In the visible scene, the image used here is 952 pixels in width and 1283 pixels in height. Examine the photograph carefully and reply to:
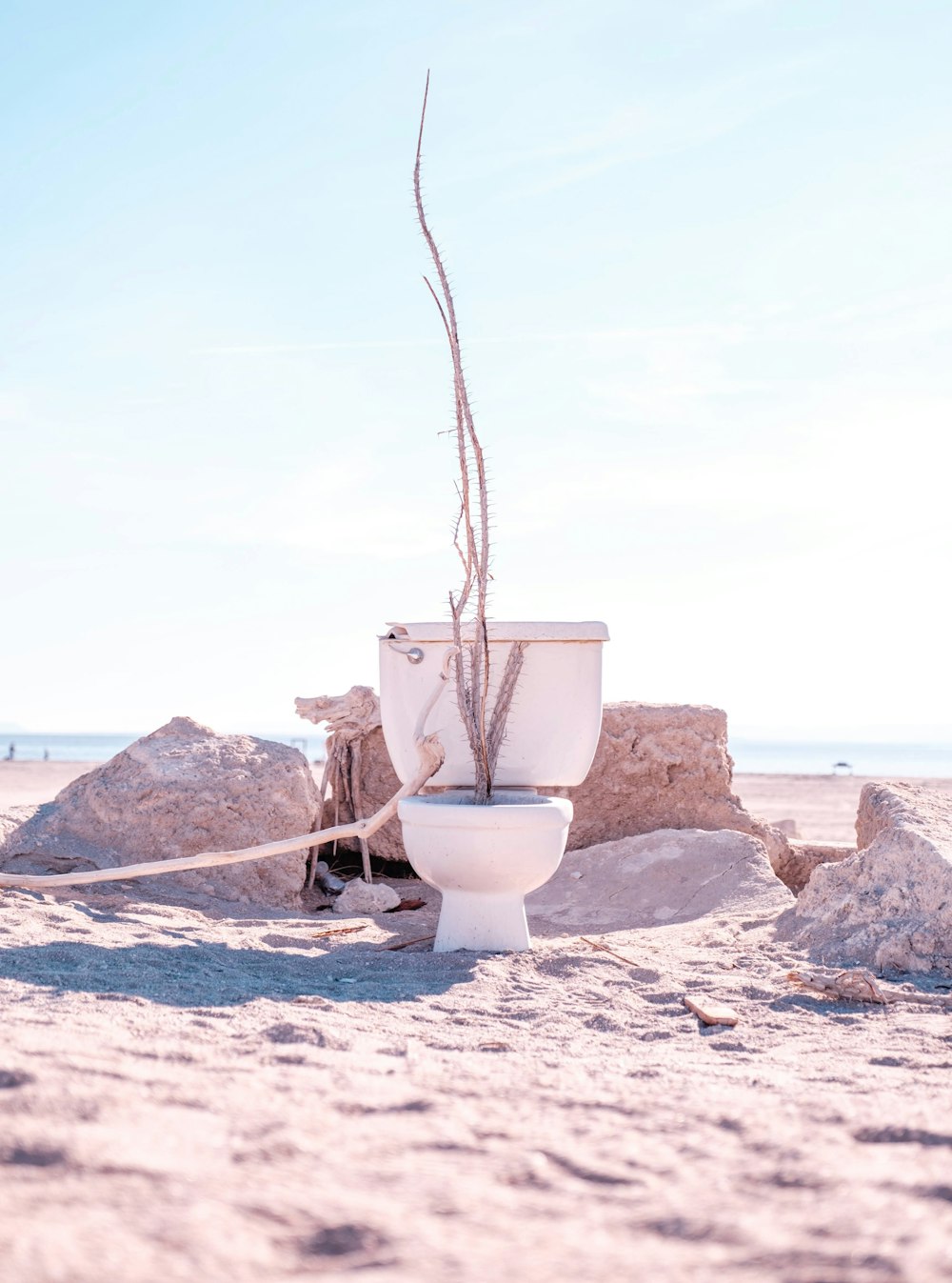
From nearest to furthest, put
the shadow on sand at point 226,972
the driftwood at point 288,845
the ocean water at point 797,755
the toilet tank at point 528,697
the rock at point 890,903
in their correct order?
the shadow on sand at point 226,972 < the rock at point 890,903 < the driftwood at point 288,845 < the toilet tank at point 528,697 < the ocean water at point 797,755

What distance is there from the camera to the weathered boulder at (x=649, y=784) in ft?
17.9

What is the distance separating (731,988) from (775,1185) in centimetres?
171

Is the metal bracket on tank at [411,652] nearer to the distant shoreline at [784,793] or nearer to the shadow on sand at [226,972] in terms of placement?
the shadow on sand at [226,972]

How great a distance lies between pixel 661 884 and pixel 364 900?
131 cm

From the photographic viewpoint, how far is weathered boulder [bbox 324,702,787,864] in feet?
17.9

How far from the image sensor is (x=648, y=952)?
3652 mm

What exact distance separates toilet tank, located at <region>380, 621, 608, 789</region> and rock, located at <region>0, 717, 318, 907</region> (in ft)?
3.47

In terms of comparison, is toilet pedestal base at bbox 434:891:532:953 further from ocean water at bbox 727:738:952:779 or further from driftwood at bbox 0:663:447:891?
ocean water at bbox 727:738:952:779

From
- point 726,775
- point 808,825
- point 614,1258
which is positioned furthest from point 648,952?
point 808,825

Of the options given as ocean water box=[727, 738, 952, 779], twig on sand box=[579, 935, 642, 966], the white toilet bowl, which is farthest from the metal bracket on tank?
ocean water box=[727, 738, 952, 779]

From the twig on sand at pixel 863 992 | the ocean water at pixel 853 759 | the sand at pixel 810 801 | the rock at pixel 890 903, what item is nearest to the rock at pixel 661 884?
the rock at pixel 890 903

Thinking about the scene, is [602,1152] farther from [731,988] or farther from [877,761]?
[877,761]

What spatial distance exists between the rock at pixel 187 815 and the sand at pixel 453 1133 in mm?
1573

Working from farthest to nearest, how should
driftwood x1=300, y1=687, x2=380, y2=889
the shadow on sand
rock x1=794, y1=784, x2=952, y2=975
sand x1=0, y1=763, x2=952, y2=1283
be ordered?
driftwood x1=300, y1=687, x2=380, y2=889
rock x1=794, y1=784, x2=952, y2=975
the shadow on sand
sand x1=0, y1=763, x2=952, y2=1283
